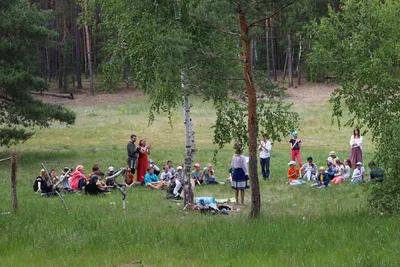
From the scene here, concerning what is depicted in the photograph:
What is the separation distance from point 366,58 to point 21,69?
16771 millimetres

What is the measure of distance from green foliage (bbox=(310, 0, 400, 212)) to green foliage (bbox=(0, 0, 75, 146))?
15.1 meters

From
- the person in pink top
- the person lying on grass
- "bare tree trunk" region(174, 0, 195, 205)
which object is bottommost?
the person lying on grass

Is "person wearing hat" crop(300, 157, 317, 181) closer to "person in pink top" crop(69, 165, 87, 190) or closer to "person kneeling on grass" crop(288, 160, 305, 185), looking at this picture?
"person kneeling on grass" crop(288, 160, 305, 185)

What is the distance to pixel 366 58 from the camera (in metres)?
16.6

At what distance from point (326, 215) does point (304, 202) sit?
325 cm

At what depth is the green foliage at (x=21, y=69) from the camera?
2836cm

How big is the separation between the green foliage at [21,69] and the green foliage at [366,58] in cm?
1511

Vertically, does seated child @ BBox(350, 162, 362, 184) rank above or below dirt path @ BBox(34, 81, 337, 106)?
below

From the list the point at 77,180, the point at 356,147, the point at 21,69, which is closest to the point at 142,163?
the point at 77,180

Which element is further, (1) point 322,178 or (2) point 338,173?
(2) point 338,173

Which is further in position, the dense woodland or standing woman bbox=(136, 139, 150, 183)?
the dense woodland

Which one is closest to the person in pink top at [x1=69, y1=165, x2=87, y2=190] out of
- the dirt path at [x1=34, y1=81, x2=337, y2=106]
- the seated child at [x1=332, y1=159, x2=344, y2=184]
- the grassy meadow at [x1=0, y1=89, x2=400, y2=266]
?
the grassy meadow at [x1=0, y1=89, x2=400, y2=266]

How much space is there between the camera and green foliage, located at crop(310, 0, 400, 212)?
51.9 ft

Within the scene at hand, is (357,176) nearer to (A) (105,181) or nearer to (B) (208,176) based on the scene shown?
(B) (208,176)
